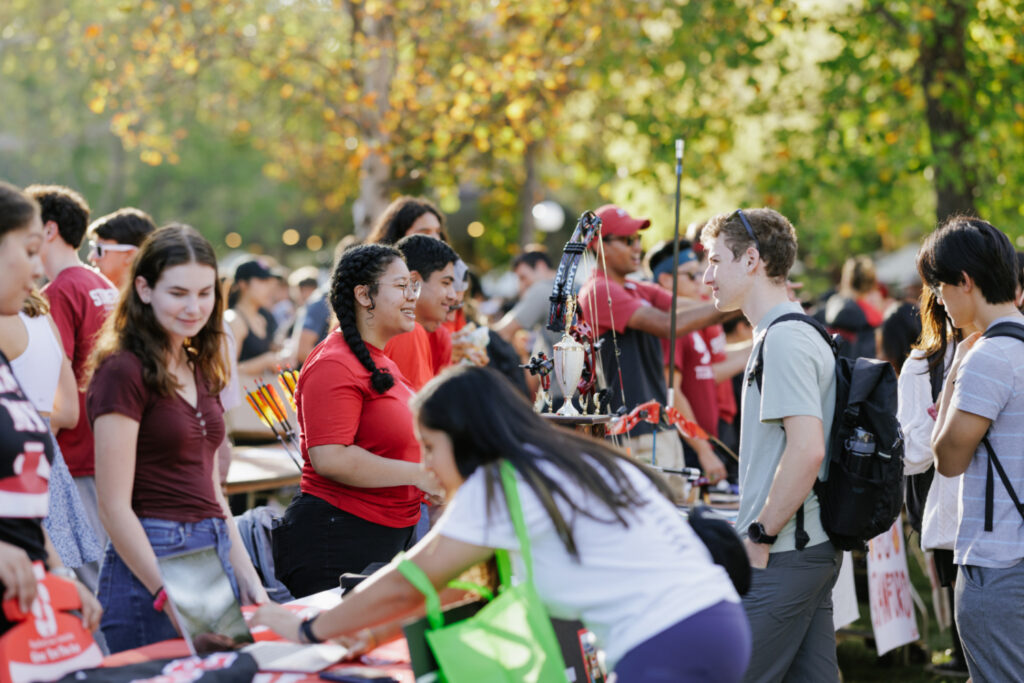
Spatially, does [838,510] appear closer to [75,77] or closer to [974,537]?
[974,537]

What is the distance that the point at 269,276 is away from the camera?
26.4ft

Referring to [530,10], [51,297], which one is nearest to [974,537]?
[51,297]

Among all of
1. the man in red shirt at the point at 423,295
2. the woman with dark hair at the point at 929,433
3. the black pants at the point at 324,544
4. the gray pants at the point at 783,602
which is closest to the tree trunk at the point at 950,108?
the woman with dark hair at the point at 929,433

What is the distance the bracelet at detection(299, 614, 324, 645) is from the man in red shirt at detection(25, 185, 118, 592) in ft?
5.95

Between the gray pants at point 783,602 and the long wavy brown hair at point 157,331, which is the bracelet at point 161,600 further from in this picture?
the gray pants at point 783,602

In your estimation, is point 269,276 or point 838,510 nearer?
point 838,510

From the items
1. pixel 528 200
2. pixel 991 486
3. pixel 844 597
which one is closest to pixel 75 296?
pixel 991 486

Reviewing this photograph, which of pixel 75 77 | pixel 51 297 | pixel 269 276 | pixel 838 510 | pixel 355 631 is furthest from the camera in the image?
pixel 75 77

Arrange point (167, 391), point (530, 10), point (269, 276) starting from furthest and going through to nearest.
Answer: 1. point (530, 10)
2. point (269, 276)
3. point (167, 391)

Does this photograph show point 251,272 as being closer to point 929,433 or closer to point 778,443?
point 929,433

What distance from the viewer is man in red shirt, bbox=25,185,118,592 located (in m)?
3.81

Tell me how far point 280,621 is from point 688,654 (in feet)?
2.91

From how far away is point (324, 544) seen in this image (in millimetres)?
3352

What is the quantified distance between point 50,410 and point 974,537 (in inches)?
112
